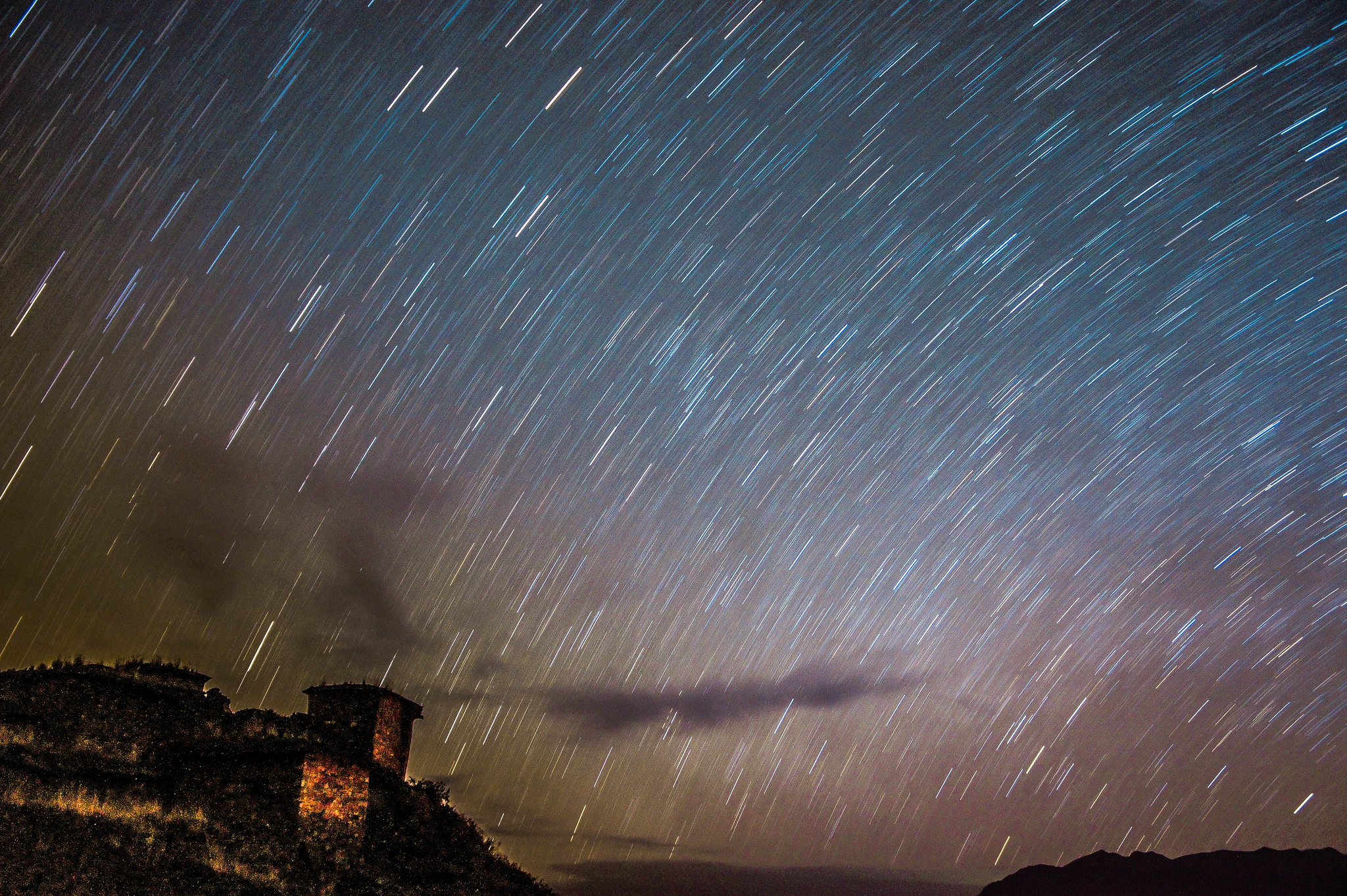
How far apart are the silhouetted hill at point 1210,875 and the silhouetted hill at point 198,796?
137 metres

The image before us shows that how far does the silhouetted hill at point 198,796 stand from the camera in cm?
1658

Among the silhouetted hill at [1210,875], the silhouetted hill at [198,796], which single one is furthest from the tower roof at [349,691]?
the silhouetted hill at [1210,875]

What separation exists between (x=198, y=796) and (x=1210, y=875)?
482ft

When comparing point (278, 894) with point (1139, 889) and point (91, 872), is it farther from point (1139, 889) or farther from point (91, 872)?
point (1139, 889)

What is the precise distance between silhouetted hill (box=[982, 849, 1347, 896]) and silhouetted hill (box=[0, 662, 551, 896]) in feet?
451

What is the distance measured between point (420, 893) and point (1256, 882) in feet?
472

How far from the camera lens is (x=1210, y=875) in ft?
378

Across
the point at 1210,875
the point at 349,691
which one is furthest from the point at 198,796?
the point at 1210,875

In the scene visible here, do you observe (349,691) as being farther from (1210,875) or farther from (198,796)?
(1210,875)

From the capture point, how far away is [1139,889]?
4685 inches

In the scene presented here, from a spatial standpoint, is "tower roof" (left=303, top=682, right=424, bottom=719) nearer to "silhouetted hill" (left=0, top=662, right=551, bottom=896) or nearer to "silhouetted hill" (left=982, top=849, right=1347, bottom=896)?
"silhouetted hill" (left=0, top=662, right=551, bottom=896)

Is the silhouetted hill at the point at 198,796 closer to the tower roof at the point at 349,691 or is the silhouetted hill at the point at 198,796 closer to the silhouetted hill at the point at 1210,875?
the tower roof at the point at 349,691

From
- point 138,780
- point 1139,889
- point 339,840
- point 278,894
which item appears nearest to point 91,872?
point 138,780

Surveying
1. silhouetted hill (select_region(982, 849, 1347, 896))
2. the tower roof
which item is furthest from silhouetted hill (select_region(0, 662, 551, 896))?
silhouetted hill (select_region(982, 849, 1347, 896))
